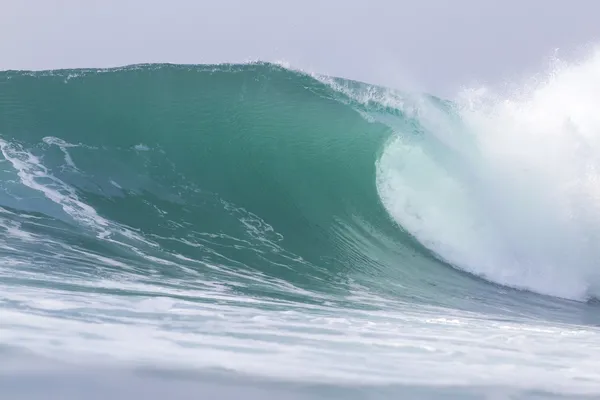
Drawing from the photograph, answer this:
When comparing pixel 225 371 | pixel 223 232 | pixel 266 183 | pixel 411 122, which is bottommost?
pixel 225 371

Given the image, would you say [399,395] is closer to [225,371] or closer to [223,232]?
[225,371]

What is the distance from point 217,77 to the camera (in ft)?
38.5

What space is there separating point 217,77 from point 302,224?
13.6 ft

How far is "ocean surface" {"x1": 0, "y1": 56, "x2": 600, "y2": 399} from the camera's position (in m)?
2.98

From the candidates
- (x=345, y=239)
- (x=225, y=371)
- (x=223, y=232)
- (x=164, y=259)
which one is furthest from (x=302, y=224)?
(x=225, y=371)

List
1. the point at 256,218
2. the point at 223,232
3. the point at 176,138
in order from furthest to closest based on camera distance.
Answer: the point at 176,138 < the point at 256,218 < the point at 223,232

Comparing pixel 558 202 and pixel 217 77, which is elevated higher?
pixel 217 77

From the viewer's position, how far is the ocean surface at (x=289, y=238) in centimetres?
298

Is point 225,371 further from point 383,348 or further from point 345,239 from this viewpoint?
point 345,239

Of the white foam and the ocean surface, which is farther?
the white foam

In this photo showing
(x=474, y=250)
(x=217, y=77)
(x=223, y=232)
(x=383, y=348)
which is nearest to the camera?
(x=383, y=348)

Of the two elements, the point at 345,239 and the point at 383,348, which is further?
the point at 345,239

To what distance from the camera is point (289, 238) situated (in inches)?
333

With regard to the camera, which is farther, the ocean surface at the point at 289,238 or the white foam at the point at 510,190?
the white foam at the point at 510,190
